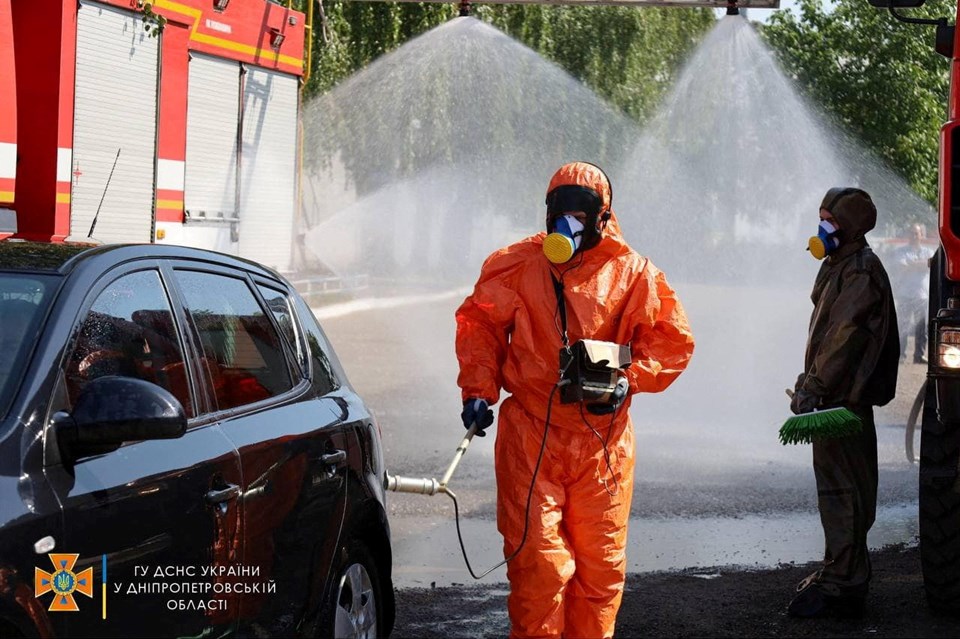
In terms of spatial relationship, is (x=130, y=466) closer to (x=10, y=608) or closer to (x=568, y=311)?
(x=10, y=608)

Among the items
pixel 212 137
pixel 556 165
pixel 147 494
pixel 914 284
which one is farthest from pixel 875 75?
pixel 147 494

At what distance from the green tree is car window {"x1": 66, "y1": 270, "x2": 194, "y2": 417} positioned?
72.3 feet

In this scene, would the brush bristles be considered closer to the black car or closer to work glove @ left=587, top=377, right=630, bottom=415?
work glove @ left=587, top=377, right=630, bottom=415

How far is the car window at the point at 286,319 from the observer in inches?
167

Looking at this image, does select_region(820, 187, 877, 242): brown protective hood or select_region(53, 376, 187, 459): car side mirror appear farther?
select_region(820, 187, 877, 242): brown protective hood

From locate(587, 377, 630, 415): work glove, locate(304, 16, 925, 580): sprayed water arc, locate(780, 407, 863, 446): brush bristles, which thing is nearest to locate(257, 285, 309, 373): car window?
locate(587, 377, 630, 415): work glove

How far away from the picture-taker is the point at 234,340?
150 inches

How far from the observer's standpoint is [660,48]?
113ft

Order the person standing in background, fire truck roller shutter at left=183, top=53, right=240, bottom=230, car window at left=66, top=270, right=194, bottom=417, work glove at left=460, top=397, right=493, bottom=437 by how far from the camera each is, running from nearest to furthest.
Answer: car window at left=66, top=270, right=194, bottom=417 → work glove at left=460, top=397, right=493, bottom=437 → fire truck roller shutter at left=183, top=53, right=240, bottom=230 → the person standing in background

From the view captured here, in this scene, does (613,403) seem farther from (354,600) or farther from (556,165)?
(556,165)

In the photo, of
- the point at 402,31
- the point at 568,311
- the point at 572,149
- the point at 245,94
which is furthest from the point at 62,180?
the point at 572,149

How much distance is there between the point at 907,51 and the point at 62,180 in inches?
763

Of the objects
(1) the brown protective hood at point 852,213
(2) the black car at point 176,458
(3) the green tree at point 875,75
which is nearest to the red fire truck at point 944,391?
(1) the brown protective hood at point 852,213

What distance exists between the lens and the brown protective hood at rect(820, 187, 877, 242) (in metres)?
5.84
